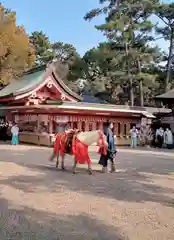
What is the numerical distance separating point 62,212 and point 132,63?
27696 mm

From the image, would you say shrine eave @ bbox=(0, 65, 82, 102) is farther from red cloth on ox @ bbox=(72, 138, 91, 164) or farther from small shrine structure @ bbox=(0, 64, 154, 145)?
red cloth on ox @ bbox=(72, 138, 91, 164)

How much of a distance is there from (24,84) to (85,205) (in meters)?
19.5

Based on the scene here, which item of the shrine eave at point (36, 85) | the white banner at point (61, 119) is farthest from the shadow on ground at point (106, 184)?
the shrine eave at point (36, 85)

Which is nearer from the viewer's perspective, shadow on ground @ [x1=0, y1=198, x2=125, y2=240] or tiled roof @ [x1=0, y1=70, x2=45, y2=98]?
shadow on ground @ [x1=0, y1=198, x2=125, y2=240]

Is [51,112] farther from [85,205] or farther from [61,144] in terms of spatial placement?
[85,205]

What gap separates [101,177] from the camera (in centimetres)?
945

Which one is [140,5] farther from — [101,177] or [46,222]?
[46,222]

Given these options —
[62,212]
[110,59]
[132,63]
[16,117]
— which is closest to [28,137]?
[16,117]

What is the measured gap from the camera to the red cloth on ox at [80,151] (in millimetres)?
10023

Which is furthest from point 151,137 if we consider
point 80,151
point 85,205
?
point 85,205

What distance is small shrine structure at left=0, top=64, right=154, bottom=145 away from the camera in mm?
20641

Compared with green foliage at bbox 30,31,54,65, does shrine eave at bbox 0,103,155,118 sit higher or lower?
lower

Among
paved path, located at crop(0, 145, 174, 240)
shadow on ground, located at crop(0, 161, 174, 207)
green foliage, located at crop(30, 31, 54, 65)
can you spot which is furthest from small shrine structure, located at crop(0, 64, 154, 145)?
green foliage, located at crop(30, 31, 54, 65)

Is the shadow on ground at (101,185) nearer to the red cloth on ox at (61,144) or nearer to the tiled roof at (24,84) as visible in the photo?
the red cloth on ox at (61,144)
